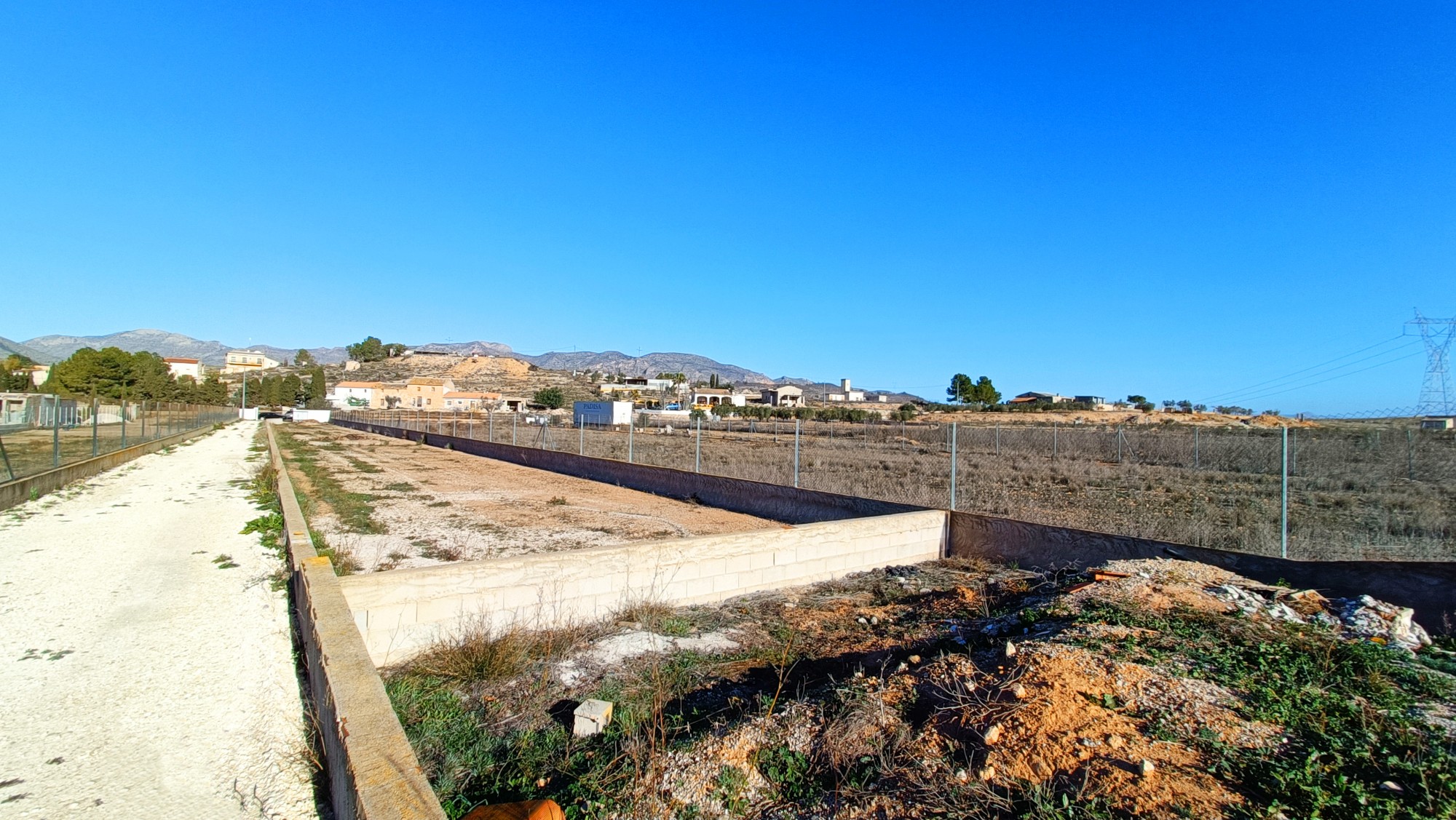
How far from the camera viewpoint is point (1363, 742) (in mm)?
3424

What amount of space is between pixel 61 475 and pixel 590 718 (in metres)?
18.5

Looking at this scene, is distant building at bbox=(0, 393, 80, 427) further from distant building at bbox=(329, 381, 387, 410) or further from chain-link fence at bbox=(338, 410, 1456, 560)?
distant building at bbox=(329, 381, 387, 410)

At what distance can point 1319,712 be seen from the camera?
3738mm

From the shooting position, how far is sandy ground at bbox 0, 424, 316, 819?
3.65 m

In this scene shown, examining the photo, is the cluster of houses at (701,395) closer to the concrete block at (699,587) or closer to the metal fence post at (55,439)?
the metal fence post at (55,439)

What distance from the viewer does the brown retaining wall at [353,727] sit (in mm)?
2756

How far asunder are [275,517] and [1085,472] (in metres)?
17.9

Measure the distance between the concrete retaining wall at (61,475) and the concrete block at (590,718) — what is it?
14.6 meters

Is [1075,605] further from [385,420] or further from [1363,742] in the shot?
[385,420]

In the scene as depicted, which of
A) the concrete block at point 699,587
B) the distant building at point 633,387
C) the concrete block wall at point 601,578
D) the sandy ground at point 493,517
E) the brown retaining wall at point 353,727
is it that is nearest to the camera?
the brown retaining wall at point 353,727

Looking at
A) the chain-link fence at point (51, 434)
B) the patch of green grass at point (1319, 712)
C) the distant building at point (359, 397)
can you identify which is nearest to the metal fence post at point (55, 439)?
the chain-link fence at point (51, 434)

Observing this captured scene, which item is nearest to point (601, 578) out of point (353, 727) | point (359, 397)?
point (353, 727)

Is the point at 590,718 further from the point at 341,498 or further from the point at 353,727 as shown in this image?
the point at 341,498

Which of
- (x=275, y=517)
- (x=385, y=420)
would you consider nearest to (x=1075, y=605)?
(x=275, y=517)
